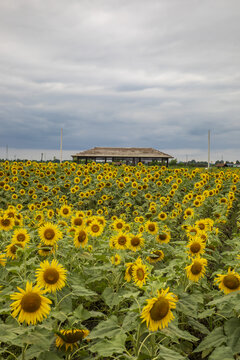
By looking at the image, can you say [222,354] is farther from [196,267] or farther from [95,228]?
[95,228]

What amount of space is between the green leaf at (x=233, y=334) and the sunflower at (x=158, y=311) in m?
0.62

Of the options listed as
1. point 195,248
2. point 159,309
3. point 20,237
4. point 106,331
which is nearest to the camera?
point 159,309

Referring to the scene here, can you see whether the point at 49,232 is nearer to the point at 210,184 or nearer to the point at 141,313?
the point at 141,313

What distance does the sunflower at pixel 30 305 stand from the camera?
2271 millimetres

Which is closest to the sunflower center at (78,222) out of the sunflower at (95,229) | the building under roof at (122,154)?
the sunflower at (95,229)

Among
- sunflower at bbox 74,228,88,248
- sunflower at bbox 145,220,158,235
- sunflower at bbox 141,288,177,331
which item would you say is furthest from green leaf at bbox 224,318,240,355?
sunflower at bbox 145,220,158,235

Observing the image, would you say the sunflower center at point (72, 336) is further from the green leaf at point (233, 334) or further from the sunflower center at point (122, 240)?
the sunflower center at point (122, 240)

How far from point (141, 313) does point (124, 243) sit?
6.99 feet

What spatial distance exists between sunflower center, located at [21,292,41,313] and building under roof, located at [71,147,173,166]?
3347 centimetres

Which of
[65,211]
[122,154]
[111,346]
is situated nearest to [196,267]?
[111,346]

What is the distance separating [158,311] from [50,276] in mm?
1071

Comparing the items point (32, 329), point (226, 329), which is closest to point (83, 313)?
point (32, 329)

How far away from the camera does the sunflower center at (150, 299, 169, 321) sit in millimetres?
2125

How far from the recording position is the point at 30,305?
2.27 meters
